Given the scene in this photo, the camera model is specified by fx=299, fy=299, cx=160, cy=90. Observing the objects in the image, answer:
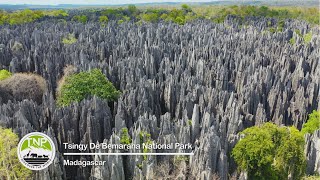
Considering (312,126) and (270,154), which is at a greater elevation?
(270,154)

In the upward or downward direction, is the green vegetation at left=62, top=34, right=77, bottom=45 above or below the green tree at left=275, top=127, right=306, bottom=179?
above

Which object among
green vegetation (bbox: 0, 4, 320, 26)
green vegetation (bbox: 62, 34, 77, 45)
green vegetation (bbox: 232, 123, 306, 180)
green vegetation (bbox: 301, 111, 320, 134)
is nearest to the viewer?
green vegetation (bbox: 232, 123, 306, 180)

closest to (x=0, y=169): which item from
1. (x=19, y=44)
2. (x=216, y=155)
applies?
(x=216, y=155)

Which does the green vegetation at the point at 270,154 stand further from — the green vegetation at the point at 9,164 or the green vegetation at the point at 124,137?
the green vegetation at the point at 9,164

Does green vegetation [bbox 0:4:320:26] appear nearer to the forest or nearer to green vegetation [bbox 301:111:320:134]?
the forest

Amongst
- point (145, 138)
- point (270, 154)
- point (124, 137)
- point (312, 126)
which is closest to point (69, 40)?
point (124, 137)

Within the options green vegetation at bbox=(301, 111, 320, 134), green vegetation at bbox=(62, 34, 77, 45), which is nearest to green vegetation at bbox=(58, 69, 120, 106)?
green vegetation at bbox=(301, 111, 320, 134)

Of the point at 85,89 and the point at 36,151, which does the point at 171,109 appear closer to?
the point at 85,89

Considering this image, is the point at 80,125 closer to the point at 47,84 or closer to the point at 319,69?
the point at 47,84
